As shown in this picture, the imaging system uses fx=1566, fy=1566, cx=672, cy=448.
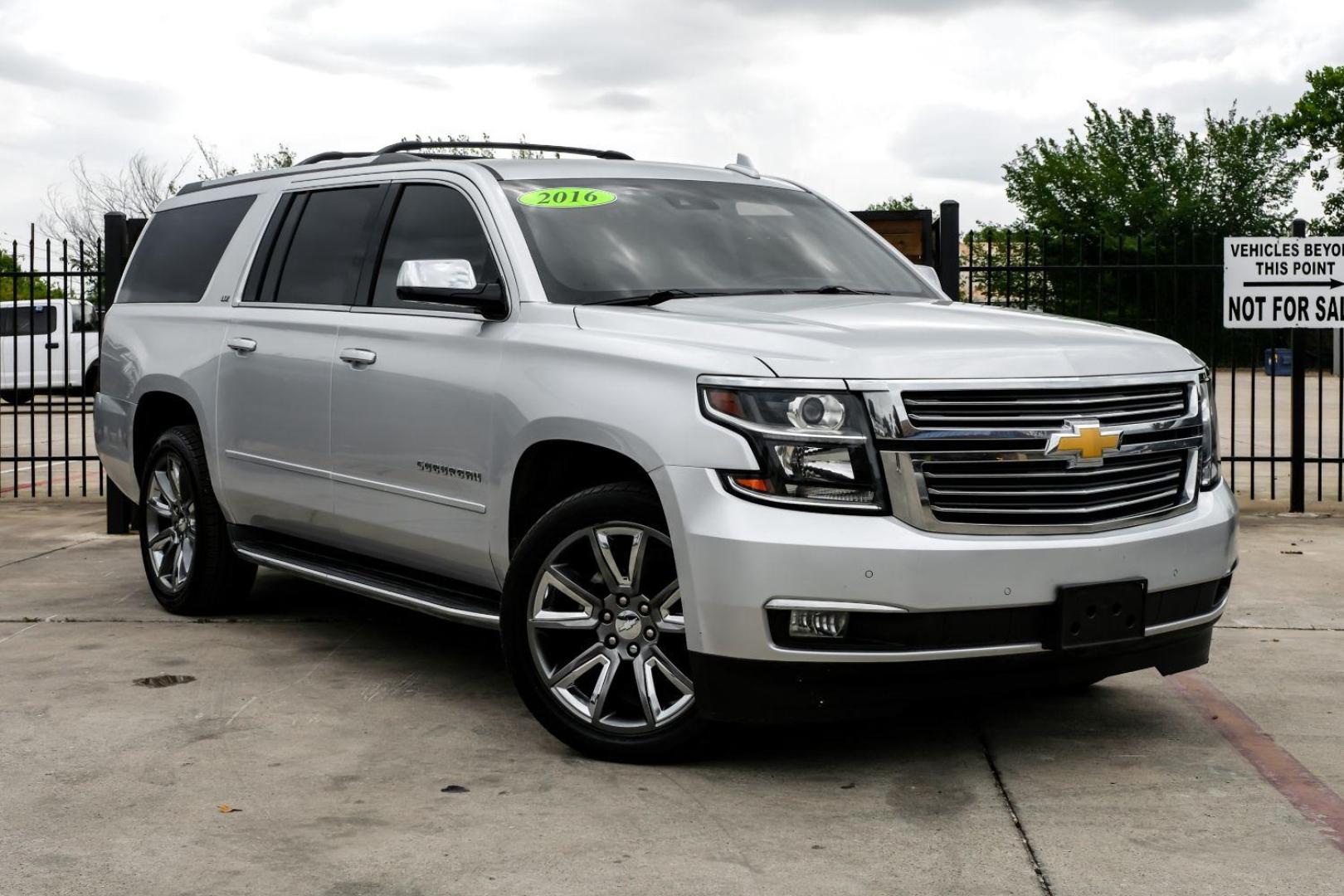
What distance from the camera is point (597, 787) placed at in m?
4.52

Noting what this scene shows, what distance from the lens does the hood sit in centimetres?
434

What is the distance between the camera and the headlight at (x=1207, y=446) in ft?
16.0

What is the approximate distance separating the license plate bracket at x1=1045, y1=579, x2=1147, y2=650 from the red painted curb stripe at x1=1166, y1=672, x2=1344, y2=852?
0.64 m

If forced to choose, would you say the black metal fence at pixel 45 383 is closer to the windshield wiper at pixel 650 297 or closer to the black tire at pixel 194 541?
the black tire at pixel 194 541

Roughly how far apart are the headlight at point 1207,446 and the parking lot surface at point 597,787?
0.85 metres

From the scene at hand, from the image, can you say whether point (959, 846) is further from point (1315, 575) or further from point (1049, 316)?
point (1315, 575)

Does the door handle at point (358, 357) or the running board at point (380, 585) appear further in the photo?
the door handle at point (358, 357)

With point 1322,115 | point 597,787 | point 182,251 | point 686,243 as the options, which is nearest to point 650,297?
point 686,243

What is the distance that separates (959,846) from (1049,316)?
2.08 metres

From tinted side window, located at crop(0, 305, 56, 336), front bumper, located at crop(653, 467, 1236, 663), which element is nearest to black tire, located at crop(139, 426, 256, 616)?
front bumper, located at crop(653, 467, 1236, 663)

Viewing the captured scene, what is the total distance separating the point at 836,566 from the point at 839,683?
37 cm

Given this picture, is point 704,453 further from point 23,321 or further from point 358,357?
point 23,321

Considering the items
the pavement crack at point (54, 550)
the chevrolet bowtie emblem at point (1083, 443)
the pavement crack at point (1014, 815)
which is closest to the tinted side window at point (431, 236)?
the chevrolet bowtie emblem at point (1083, 443)

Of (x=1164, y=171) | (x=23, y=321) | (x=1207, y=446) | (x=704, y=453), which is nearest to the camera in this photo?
(x=704, y=453)
